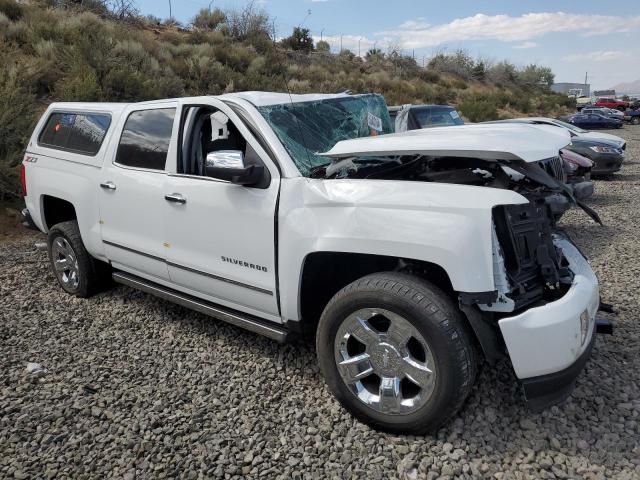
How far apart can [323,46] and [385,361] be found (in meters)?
36.2

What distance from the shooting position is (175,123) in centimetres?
390

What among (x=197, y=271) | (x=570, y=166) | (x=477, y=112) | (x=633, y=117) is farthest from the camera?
(x=633, y=117)

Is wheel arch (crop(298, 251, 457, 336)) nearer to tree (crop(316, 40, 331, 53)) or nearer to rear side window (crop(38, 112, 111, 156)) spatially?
rear side window (crop(38, 112, 111, 156))

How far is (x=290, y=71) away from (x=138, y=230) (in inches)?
890

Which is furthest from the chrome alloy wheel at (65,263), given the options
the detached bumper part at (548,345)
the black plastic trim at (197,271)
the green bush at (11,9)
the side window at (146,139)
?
the green bush at (11,9)

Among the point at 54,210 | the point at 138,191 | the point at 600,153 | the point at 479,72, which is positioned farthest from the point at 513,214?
the point at 479,72

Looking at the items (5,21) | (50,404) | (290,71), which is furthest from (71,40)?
(50,404)

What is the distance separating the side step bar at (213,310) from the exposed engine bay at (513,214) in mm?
1031

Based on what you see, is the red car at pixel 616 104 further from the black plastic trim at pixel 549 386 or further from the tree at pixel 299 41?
the black plastic trim at pixel 549 386

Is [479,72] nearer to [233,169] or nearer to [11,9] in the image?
[11,9]

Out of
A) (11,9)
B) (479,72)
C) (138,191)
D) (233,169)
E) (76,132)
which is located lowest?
(138,191)

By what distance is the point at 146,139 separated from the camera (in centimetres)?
414

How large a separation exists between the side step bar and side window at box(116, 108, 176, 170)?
0.95m

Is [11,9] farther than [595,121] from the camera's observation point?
No
